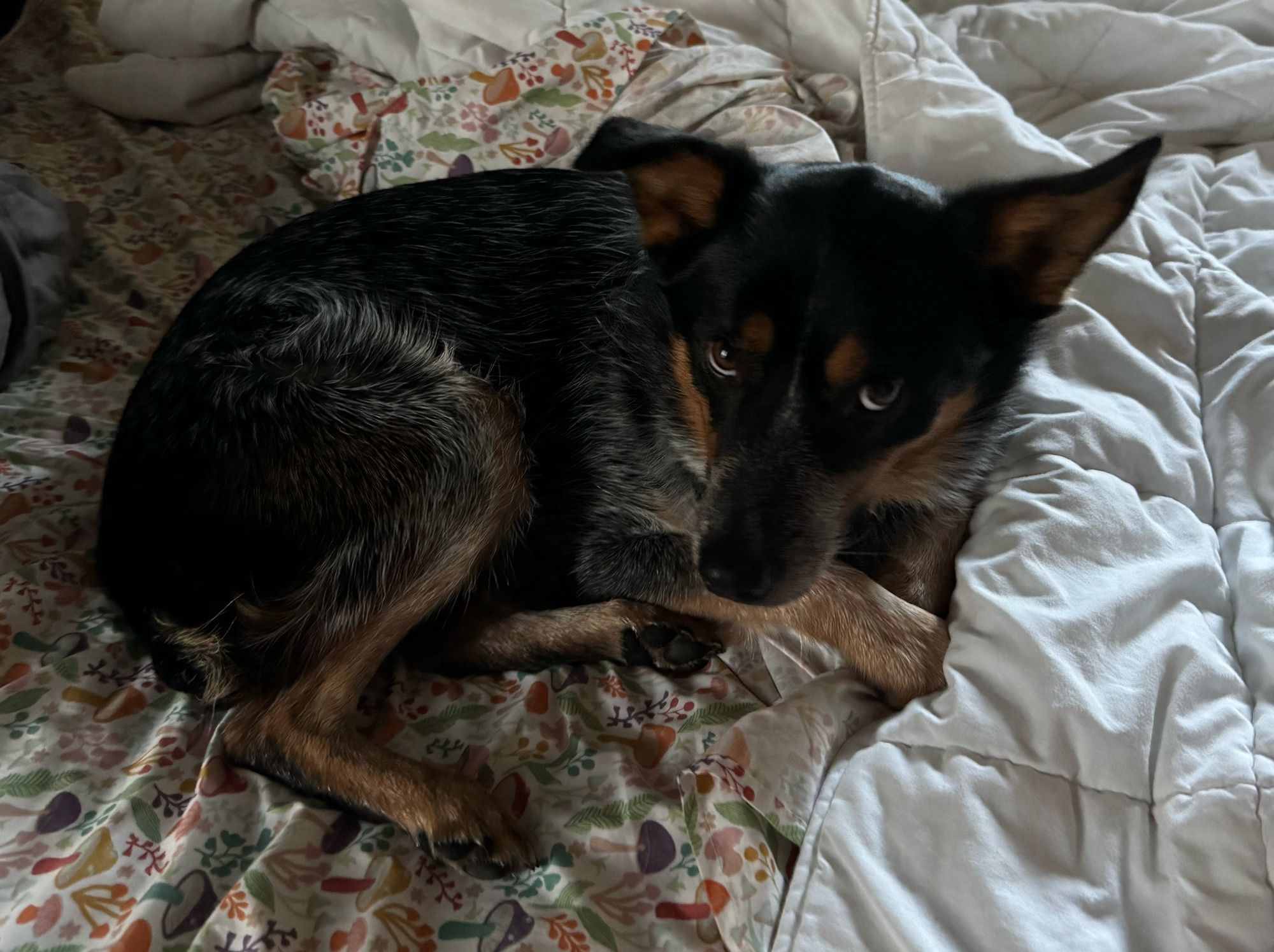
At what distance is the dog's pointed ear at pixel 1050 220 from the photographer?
58.1 inches

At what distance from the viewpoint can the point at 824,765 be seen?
5.12 feet

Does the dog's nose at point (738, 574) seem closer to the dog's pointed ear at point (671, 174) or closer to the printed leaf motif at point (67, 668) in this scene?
the dog's pointed ear at point (671, 174)

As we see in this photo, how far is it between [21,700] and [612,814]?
1.17 m

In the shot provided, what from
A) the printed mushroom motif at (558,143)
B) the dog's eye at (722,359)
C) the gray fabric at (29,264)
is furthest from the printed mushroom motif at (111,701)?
the printed mushroom motif at (558,143)

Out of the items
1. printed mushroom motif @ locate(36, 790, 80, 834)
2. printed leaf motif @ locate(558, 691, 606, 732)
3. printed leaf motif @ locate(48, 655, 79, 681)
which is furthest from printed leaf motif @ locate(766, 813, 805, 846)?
printed leaf motif @ locate(48, 655, 79, 681)

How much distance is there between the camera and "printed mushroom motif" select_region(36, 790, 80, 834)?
1.58 m

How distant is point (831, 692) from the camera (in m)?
1.70

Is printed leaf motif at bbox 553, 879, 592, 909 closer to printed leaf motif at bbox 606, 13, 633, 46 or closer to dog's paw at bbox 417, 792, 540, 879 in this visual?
dog's paw at bbox 417, 792, 540, 879

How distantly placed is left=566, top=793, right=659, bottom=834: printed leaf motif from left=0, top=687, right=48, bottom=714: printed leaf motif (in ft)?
3.53

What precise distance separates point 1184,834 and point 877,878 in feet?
1.47

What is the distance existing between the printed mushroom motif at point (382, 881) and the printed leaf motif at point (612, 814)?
1.00 feet

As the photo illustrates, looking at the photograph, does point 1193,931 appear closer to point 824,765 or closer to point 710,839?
point 824,765

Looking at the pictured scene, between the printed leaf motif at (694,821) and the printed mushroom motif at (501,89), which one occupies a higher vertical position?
the printed mushroom motif at (501,89)

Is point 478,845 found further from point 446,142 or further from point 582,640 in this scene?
point 446,142
